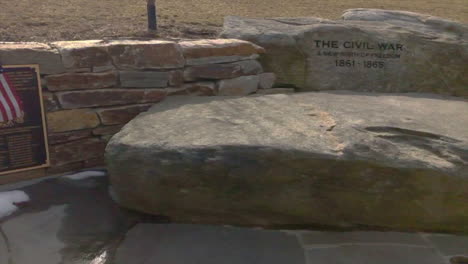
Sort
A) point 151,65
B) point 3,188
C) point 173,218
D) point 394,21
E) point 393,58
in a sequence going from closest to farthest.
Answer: point 173,218, point 3,188, point 151,65, point 393,58, point 394,21

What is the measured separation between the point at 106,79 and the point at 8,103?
0.69m

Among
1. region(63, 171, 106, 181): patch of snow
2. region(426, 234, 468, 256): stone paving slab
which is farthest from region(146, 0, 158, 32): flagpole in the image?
region(426, 234, 468, 256): stone paving slab

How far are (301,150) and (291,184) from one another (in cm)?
23

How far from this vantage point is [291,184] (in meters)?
2.48

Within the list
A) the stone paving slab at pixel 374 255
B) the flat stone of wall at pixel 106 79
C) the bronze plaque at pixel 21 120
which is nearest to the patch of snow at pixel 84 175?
the flat stone of wall at pixel 106 79

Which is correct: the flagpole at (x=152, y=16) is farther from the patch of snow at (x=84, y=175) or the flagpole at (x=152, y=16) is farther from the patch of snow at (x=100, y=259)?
the patch of snow at (x=100, y=259)

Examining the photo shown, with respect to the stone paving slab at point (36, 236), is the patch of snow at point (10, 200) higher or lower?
higher

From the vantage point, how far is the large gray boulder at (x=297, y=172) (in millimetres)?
2416

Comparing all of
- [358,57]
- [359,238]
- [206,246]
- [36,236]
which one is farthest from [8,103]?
[358,57]

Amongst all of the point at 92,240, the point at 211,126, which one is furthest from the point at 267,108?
the point at 92,240

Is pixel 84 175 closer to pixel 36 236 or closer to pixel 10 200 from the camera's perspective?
pixel 10 200

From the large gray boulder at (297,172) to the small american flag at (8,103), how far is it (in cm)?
83

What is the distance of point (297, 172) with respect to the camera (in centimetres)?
244

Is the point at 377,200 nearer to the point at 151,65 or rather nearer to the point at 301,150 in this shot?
the point at 301,150
